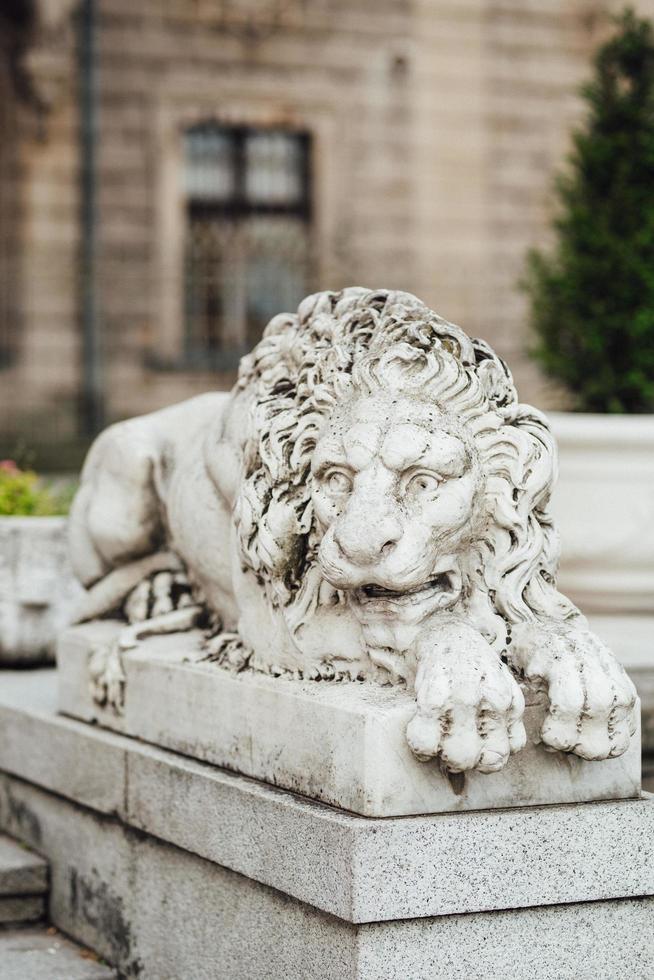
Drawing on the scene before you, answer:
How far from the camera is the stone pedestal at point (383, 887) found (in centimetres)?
300

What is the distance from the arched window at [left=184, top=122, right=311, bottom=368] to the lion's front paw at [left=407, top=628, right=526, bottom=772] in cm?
1456

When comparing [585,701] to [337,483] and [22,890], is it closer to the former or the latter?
[337,483]

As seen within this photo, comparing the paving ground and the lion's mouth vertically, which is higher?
the lion's mouth

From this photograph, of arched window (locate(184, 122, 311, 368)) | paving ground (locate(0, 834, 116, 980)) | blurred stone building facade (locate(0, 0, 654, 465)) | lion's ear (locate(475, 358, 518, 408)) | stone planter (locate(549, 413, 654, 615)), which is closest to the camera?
lion's ear (locate(475, 358, 518, 408))

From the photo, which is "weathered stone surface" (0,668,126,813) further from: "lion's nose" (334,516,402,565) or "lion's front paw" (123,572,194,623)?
"lion's nose" (334,516,402,565)

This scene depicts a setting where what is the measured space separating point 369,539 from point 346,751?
0.41m

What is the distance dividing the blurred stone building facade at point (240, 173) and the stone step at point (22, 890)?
11.8 meters

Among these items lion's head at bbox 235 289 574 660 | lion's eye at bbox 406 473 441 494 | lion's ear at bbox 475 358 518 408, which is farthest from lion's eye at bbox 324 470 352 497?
lion's ear at bbox 475 358 518 408

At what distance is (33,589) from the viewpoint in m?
6.38

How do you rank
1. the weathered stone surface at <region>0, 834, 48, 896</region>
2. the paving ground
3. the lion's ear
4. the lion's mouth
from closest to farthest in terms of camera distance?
1. the lion's mouth
2. the lion's ear
3. the paving ground
4. the weathered stone surface at <region>0, 834, 48, 896</region>

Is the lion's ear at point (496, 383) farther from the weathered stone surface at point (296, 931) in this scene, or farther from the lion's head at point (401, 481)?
the weathered stone surface at point (296, 931)

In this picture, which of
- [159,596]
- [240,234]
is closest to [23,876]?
[159,596]

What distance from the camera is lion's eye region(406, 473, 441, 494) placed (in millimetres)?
3156

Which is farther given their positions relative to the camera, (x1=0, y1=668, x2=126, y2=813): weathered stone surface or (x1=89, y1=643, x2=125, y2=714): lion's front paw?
(x1=89, y1=643, x2=125, y2=714): lion's front paw
